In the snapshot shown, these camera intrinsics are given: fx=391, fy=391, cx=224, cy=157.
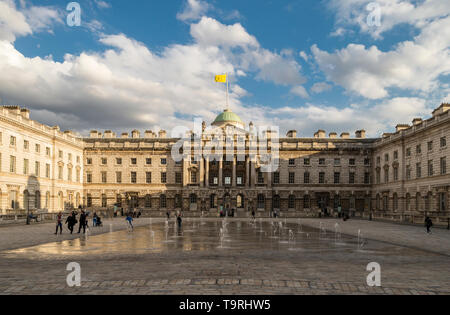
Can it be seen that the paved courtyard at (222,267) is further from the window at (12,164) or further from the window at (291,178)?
the window at (291,178)

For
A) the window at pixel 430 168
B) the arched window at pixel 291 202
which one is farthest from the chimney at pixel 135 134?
the window at pixel 430 168

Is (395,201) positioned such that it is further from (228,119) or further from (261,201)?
(228,119)

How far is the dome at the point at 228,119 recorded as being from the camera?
293ft

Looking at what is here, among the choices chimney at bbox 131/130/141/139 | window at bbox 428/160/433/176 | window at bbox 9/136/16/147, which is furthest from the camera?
chimney at bbox 131/130/141/139

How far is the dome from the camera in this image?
8938cm

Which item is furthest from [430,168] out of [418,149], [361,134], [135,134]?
[135,134]

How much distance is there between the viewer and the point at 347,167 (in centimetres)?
7312

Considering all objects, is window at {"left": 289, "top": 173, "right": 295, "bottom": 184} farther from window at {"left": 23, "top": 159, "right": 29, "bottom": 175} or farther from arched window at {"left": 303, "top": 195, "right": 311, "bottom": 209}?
window at {"left": 23, "top": 159, "right": 29, "bottom": 175}

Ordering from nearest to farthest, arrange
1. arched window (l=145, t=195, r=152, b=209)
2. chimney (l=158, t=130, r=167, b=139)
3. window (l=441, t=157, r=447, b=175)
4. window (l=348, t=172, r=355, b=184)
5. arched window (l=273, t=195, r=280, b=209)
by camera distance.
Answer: window (l=441, t=157, r=447, b=175), window (l=348, t=172, r=355, b=184), arched window (l=273, t=195, r=280, b=209), arched window (l=145, t=195, r=152, b=209), chimney (l=158, t=130, r=167, b=139)

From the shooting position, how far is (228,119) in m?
89.7

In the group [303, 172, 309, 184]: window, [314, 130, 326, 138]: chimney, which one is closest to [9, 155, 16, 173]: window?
[303, 172, 309, 184]: window
